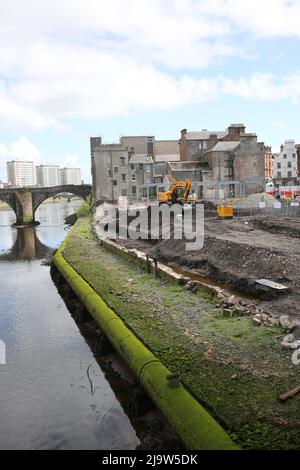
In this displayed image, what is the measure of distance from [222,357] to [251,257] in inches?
453

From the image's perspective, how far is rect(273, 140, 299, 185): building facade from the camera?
98.9 metres

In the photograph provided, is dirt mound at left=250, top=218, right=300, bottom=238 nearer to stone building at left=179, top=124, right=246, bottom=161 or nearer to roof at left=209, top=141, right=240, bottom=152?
roof at left=209, top=141, right=240, bottom=152

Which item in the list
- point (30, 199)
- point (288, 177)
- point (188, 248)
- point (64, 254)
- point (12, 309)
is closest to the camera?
point (12, 309)

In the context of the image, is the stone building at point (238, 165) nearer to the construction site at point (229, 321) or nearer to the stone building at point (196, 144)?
the stone building at point (196, 144)

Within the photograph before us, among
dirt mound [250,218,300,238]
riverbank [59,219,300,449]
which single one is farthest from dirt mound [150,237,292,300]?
dirt mound [250,218,300,238]

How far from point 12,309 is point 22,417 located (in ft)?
34.3

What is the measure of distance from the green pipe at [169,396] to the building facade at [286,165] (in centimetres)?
9351

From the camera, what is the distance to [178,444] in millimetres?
7633

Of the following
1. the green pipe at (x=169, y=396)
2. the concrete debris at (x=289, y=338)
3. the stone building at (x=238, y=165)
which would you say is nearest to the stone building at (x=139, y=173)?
the stone building at (x=238, y=165)

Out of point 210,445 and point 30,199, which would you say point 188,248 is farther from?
point 30,199

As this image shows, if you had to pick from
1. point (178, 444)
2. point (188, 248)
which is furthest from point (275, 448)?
point (188, 248)

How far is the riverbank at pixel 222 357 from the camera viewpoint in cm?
709

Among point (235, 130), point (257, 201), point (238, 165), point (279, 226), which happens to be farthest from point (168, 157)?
point (279, 226)

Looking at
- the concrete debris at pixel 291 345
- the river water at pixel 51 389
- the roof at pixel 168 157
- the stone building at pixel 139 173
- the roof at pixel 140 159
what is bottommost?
the river water at pixel 51 389
